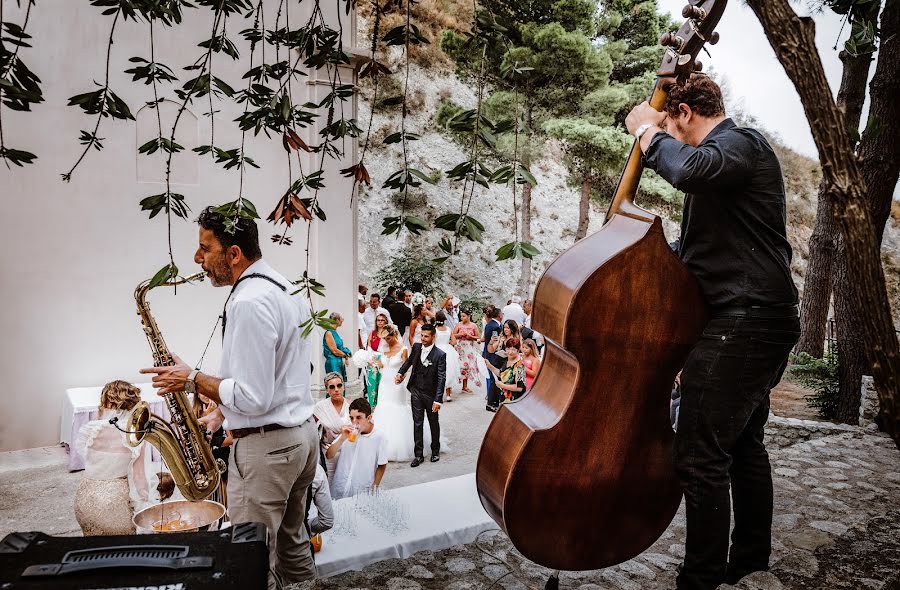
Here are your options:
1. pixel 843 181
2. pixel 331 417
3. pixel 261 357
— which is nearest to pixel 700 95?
pixel 843 181

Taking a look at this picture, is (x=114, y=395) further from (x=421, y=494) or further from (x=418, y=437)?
(x=418, y=437)

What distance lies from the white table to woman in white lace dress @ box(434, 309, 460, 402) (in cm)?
448

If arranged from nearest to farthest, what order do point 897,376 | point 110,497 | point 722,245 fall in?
point 897,376, point 722,245, point 110,497

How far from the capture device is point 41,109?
24.8ft

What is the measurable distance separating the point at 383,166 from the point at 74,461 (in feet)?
70.0

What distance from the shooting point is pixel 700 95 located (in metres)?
2.04

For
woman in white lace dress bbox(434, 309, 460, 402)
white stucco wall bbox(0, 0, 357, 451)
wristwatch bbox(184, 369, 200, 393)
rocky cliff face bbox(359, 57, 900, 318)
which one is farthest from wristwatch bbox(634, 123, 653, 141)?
rocky cliff face bbox(359, 57, 900, 318)

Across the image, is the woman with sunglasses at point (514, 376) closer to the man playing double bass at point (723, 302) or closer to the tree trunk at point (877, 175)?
the tree trunk at point (877, 175)

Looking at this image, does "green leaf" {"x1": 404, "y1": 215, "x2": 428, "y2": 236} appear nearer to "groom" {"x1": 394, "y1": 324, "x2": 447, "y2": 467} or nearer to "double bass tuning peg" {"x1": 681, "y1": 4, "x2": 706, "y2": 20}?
"double bass tuning peg" {"x1": 681, "y1": 4, "x2": 706, "y2": 20}

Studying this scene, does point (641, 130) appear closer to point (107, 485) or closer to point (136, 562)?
point (136, 562)

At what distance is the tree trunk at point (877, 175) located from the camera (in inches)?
186

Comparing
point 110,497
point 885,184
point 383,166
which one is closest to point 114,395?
point 110,497

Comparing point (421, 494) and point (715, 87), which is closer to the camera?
point (715, 87)

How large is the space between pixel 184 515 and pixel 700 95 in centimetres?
317
